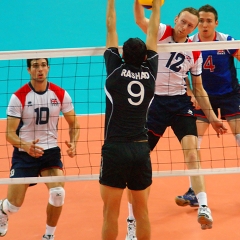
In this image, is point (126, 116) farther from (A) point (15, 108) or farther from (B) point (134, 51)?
(A) point (15, 108)

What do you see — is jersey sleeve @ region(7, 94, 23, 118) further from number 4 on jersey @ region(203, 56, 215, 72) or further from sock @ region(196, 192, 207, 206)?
number 4 on jersey @ region(203, 56, 215, 72)

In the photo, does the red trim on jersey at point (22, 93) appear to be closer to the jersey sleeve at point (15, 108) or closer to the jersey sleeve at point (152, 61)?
the jersey sleeve at point (15, 108)

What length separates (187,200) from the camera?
821 centimetres

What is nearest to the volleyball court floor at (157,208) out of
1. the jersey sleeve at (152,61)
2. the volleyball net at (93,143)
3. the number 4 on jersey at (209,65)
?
the volleyball net at (93,143)

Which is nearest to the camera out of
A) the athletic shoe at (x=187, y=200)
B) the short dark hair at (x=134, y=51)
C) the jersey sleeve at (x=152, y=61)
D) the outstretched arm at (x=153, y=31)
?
the short dark hair at (x=134, y=51)

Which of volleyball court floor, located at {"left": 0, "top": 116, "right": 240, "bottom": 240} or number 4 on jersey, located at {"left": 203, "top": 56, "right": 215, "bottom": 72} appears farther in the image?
number 4 on jersey, located at {"left": 203, "top": 56, "right": 215, "bottom": 72}

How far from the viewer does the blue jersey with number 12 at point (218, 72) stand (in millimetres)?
8219

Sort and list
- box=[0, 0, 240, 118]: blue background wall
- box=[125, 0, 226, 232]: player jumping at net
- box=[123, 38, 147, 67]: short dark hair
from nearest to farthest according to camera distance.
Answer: box=[123, 38, 147, 67]: short dark hair
box=[125, 0, 226, 232]: player jumping at net
box=[0, 0, 240, 118]: blue background wall

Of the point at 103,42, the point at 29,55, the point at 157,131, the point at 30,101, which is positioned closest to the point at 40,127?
the point at 30,101

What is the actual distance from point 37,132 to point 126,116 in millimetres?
1517

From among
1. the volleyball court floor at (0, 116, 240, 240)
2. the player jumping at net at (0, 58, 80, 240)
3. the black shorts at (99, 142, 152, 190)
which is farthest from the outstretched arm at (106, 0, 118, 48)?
the volleyball court floor at (0, 116, 240, 240)

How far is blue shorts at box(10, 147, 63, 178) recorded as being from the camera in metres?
6.92

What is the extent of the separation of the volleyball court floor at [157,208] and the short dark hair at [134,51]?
2544 millimetres

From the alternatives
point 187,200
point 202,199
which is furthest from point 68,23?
point 202,199
